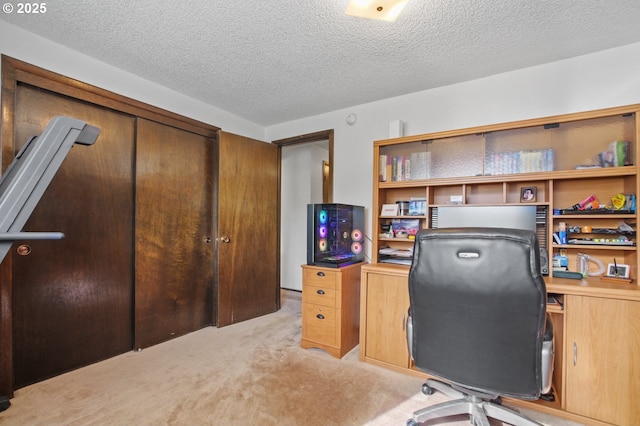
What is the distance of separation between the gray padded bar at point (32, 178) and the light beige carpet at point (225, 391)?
51.0 inches

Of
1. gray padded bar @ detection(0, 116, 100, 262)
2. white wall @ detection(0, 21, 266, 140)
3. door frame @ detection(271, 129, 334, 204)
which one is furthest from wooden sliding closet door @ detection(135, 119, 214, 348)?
gray padded bar @ detection(0, 116, 100, 262)

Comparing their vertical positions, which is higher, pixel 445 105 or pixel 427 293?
pixel 445 105

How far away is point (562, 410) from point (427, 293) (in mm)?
1259

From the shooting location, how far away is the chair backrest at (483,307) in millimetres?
1208

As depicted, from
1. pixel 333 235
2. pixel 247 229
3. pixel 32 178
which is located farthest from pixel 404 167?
pixel 32 178

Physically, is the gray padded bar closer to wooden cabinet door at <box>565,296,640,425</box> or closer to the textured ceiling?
the textured ceiling

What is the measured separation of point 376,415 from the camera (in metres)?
1.70

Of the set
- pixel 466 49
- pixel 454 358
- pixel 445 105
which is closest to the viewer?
pixel 454 358

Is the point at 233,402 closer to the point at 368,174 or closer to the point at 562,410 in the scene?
the point at 562,410

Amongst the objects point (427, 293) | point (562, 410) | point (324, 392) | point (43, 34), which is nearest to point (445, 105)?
point (427, 293)

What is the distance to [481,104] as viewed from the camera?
2566 mm

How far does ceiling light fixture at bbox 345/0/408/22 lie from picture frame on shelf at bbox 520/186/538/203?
1.64 metres

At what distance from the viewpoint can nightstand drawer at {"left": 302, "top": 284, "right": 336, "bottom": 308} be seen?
2.51 meters

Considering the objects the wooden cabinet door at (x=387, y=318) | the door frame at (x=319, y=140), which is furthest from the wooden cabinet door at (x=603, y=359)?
the door frame at (x=319, y=140)
